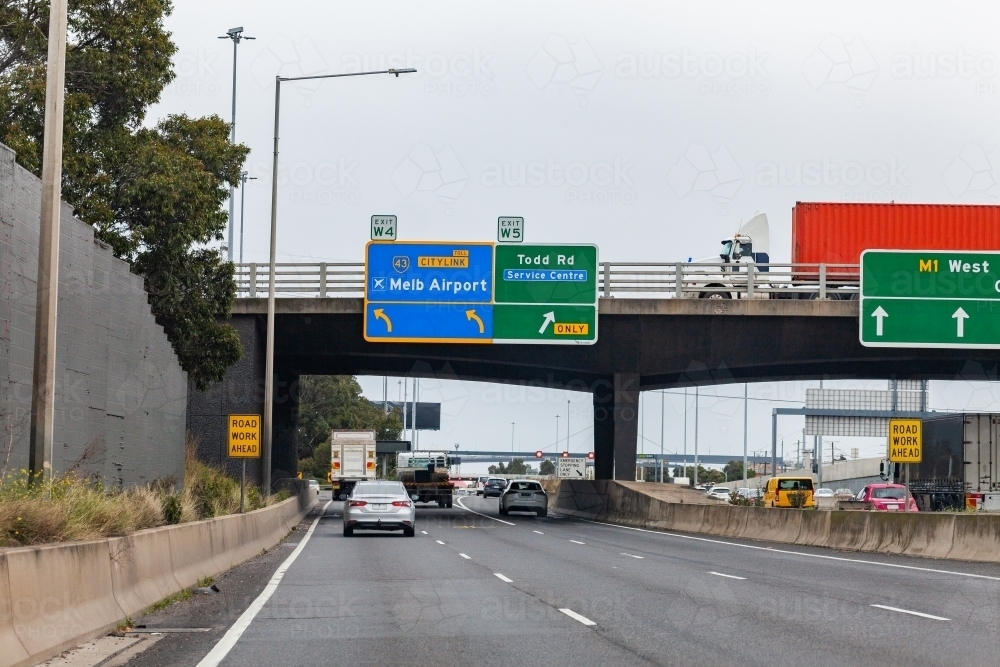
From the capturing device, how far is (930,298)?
37125mm

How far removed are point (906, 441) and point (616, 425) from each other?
16.8 m

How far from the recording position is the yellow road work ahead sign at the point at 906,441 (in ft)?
90.9

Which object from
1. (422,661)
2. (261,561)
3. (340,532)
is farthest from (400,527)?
(422,661)

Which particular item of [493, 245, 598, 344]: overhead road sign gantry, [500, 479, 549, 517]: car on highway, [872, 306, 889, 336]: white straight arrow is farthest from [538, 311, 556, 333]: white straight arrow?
[500, 479, 549, 517]: car on highway

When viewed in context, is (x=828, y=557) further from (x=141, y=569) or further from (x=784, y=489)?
(x=784, y=489)

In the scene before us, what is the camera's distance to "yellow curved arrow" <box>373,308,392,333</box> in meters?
38.8

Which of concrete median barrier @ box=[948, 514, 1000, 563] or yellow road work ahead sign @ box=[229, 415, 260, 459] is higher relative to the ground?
yellow road work ahead sign @ box=[229, 415, 260, 459]

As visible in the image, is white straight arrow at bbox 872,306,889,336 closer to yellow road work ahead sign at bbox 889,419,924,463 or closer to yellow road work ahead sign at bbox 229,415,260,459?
yellow road work ahead sign at bbox 889,419,924,463

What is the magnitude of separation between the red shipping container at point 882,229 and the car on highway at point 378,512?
16.1 metres

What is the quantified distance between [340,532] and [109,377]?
41.5 feet

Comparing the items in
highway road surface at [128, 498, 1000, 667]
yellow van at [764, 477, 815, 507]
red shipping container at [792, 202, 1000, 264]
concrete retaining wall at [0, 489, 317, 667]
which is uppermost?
red shipping container at [792, 202, 1000, 264]

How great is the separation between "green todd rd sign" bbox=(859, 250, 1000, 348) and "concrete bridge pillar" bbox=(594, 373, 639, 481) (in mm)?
7954

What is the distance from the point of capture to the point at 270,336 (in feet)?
122

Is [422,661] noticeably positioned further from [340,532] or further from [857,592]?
[340,532]
